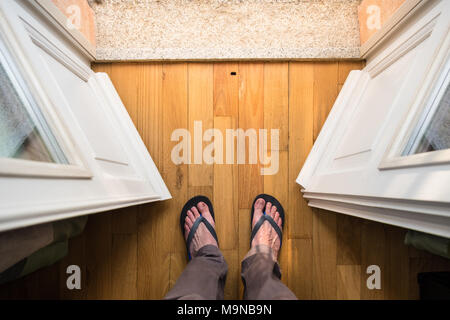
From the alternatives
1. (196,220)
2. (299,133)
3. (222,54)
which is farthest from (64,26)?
(299,133)

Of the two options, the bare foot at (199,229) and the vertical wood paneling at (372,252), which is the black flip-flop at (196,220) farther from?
the vertical wood paneling at (372,252)

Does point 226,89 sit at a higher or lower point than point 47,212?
higher

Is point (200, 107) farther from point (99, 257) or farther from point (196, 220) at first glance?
point (99, 257)

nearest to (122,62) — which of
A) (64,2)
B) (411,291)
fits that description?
(64,2)

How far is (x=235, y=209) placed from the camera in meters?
0.96

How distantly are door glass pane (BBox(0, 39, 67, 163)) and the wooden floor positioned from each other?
435 millimetres

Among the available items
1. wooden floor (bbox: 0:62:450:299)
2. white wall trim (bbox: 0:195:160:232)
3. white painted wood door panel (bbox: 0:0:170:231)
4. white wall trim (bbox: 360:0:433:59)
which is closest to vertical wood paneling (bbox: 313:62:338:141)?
wooden floor (bbox: 0:62:450:299)

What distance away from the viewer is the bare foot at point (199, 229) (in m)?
0.89

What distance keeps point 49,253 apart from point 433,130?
1.11 m

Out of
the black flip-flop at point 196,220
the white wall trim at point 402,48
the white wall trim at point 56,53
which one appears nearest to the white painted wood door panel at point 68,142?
the white wall trim at point 56,53

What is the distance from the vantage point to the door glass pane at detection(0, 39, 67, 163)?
1.49ft

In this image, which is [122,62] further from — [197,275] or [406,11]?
[406,11]

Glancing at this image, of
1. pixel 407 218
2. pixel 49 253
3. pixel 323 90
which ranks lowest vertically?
pixel 49 253

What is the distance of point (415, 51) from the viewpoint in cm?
63
